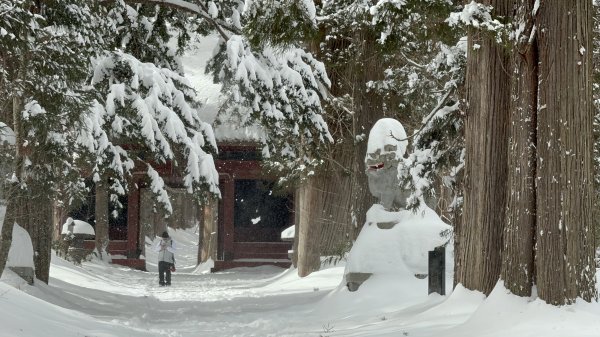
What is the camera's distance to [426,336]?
8.27 meters

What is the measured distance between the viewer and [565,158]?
722 cm

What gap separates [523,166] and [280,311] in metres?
6.63

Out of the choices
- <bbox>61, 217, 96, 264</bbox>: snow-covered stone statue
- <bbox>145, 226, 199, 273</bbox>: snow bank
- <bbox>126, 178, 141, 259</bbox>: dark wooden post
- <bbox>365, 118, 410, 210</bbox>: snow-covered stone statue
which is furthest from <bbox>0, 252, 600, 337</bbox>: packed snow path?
<bbox>145, 226, 199, 273</bbox>: snow bank

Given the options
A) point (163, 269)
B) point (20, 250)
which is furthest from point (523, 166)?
point (163, 269)

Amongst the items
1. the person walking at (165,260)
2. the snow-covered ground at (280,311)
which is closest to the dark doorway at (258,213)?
the person walking at (165,260)

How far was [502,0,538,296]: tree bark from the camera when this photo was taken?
24.8 feet

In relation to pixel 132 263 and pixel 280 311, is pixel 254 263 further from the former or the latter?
pixel 280 311

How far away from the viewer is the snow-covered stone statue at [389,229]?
42.3 ft

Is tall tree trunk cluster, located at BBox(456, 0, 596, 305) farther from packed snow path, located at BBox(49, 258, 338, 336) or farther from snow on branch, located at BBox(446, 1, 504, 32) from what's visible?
packed snow path, located at BBox(49, 258, 338, 336)

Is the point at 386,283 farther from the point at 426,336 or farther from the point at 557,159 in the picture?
the point at 557,159

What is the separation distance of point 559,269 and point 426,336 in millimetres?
1586

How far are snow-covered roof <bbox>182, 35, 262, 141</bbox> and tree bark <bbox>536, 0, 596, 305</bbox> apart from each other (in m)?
14.9

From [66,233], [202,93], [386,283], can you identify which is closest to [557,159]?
[386,283]

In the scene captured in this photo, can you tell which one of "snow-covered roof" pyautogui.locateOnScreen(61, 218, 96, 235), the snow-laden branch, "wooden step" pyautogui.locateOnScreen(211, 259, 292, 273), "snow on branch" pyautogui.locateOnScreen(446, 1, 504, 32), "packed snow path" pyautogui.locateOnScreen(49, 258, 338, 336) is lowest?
"packed snow path" pyautogui.locateOnScreen(49, 258, 338, 336)
